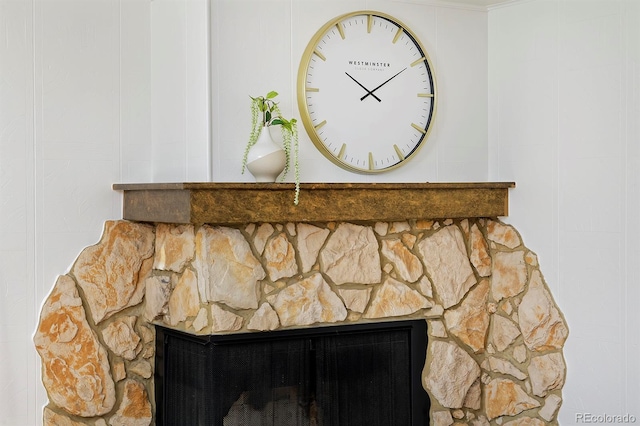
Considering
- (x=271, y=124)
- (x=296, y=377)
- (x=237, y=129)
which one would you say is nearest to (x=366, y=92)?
(x=271, y=124)

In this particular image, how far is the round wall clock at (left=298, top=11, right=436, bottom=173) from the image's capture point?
10.2 feet

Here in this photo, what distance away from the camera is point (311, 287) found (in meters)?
3.07

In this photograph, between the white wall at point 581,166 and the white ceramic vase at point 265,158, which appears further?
the white wall at point 581,166

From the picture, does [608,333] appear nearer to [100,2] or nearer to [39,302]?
[39,302]

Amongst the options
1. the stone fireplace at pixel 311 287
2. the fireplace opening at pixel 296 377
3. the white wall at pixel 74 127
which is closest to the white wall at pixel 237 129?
the white wall at pixel 74 127

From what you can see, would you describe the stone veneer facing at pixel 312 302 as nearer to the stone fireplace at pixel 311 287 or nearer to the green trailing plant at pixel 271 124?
the stone fireplace at pixel 311 287

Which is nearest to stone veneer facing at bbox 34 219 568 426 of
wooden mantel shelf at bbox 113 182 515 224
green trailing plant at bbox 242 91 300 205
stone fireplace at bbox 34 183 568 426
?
stone fireplace at bbox 34 183 568 426

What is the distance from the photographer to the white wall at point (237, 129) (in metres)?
2.99

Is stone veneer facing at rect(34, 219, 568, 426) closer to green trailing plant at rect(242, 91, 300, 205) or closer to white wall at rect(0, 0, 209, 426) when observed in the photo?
white wall at rect(0, 0, 209, 426)

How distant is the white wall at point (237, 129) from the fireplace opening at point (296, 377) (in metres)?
0.56

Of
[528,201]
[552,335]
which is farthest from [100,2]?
[552,335]

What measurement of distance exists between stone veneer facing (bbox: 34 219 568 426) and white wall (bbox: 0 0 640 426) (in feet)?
0.33

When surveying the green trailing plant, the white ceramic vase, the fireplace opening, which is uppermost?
the green trailing plant

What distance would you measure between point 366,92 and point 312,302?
2.90 feet
